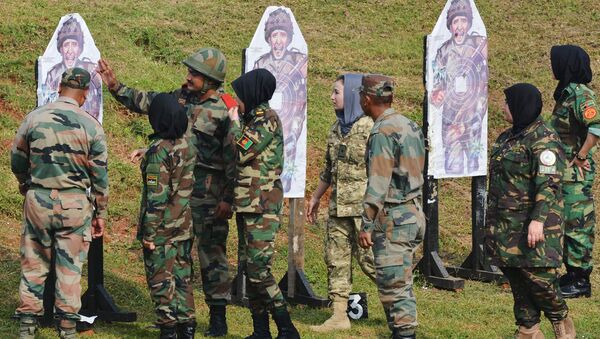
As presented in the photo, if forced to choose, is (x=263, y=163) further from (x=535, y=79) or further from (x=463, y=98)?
(x=535, y=79)

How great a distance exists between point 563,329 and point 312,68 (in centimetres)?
1038

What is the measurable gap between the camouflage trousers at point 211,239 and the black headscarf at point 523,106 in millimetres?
2253

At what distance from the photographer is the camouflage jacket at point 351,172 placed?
27.3ft

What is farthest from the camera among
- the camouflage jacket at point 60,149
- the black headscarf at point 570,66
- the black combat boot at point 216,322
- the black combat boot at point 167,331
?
the black headscarf at point 570,66

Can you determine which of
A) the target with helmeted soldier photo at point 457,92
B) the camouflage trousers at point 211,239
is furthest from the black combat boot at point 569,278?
the camouflage trousers at point 211,239

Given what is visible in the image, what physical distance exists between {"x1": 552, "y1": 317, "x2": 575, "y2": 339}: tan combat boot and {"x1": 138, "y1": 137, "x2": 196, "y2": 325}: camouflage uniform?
→ 2.64m

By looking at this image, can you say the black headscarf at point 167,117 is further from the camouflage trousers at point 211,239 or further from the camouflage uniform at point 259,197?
the camouflage trousers at point 211,239

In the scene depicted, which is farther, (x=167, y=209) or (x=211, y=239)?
(x=211, y=239)

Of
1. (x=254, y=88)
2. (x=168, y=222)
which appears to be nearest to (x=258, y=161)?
(x=254, y=88)

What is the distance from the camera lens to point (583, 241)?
9453mm

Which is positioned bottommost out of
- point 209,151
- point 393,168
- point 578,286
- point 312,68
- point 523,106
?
point 578,286

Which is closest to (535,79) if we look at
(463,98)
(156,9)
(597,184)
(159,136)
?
(597,184)

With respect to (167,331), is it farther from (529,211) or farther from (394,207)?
(529,211)

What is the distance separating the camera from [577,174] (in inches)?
366
